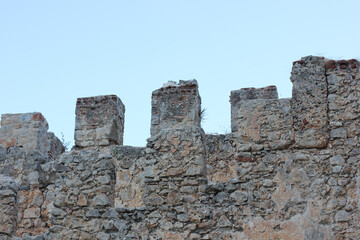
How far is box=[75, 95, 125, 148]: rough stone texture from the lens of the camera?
9305 mm

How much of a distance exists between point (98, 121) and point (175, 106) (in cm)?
145

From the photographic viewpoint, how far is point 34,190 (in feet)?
25.5

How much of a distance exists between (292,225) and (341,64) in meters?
1.77

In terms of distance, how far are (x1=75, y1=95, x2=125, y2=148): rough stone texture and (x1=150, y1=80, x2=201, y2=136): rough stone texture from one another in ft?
2.34

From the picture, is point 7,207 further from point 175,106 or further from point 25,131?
point 175,106

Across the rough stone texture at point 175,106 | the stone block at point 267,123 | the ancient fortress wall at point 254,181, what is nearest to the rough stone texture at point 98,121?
the rough stone texture at point 175,106

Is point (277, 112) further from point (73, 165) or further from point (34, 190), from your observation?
point (34, 190)

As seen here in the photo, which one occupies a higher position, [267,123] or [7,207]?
[267,123]

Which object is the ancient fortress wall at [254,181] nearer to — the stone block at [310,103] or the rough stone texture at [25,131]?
the stone block at [310,103]

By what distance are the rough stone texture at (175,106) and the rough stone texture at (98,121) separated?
2.34 ft

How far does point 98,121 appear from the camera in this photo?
9383 mm

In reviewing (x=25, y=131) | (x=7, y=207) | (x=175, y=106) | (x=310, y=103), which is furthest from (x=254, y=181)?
(x=25, y=131)

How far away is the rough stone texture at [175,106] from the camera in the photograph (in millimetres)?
9031

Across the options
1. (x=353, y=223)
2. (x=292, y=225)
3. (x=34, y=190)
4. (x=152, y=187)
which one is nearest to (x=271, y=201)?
(x=292, y=225)
